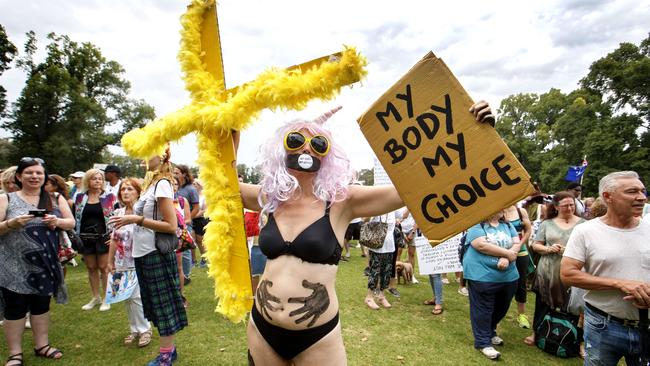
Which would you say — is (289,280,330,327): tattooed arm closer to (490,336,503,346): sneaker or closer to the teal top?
the teal top

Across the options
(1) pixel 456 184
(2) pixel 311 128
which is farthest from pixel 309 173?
(1) pixel 456 184

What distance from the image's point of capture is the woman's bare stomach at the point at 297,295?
5.87ft

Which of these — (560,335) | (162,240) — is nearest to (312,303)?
(162,240)

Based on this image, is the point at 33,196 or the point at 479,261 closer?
the point at 33,196

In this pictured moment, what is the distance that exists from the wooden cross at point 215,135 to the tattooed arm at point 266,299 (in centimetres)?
12

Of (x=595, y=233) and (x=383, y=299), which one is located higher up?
(x=595, y=233)

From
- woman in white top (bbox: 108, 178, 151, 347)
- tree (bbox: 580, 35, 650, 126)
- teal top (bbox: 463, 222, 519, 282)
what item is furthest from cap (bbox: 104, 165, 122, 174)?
tree (bbox: 580, 35, 650, 126)

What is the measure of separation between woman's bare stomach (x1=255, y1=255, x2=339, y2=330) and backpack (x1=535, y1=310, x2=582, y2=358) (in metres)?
3.62

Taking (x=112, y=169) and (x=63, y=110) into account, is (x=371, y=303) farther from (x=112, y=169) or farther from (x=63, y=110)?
(x=63, y=110)

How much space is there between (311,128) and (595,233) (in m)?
2.25

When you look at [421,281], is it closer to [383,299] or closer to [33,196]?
[383,299]

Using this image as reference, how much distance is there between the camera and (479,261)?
3891 millimetres

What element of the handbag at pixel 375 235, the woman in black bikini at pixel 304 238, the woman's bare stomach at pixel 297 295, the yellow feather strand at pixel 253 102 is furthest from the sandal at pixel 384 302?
the yellow feather strand at pixel 253 102

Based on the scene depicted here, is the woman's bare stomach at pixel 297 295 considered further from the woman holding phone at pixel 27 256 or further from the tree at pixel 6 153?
the tree at pixel 6 153
